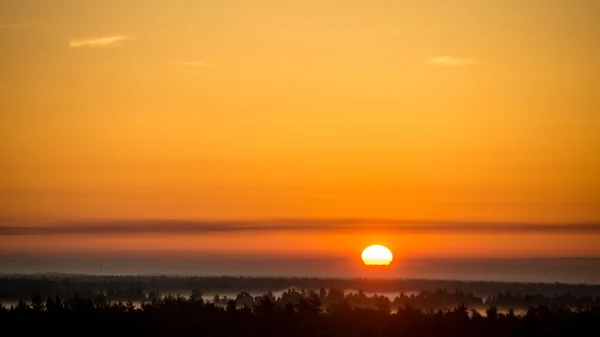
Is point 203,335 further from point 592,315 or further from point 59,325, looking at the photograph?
point 592,315

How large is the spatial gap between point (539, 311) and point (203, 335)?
3282 centimetres

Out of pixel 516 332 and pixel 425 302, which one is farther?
pixel 425 302

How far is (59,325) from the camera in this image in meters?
85.0

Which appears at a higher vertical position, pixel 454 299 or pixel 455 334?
pixel 454 299

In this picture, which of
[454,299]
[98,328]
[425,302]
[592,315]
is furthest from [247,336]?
[454,299]

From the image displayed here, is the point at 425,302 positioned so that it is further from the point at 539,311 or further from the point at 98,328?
the point at 98,328

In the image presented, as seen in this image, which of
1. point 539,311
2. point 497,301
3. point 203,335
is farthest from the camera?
point 497,301

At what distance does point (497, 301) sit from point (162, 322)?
295ft

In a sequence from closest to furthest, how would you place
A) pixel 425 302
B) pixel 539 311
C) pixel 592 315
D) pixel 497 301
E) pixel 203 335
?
pixel 203 335, pixel 592 315, pixel 539 311, pixel 425 302, pixel 497 301

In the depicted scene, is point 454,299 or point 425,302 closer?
point 425,302

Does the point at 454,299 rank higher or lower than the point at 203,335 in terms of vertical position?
higher

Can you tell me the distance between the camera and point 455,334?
8362 centimetres

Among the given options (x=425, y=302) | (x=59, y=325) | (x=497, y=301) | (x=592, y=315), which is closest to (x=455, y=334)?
(x=592, y=315)

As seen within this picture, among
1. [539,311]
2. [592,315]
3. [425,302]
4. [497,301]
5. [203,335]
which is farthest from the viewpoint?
[497,301]
